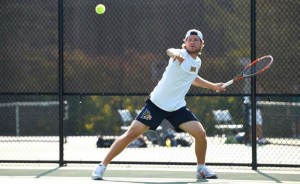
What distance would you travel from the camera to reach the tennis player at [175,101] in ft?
28.6

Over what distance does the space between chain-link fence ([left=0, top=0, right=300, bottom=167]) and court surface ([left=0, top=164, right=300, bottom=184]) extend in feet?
7.23

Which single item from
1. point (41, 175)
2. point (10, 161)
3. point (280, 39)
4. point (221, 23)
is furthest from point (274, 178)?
point (221, 23)

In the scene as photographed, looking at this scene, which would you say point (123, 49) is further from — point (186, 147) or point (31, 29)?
point (186, 147)

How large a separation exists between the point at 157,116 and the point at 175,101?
244mm

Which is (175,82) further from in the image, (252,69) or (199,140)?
(252,69)

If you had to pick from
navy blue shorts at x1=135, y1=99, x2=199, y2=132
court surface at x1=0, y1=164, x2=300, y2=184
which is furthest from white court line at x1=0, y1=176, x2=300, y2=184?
navy blue shorts at x1=135, y1=99, x2=199, y2=132

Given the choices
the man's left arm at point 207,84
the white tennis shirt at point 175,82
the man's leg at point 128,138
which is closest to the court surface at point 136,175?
the man's leg at point 128,138

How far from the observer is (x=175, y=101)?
346 inches

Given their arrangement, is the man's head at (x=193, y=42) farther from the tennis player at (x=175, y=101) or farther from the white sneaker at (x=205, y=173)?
the white sneaker at (x=205, y=173)

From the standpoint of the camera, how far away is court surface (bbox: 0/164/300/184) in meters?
8.95

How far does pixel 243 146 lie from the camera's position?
537 inches

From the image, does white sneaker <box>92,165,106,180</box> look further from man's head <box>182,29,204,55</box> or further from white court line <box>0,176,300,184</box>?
man's head <box>182,29,204,55</box>

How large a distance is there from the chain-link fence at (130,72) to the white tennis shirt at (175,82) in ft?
12.5

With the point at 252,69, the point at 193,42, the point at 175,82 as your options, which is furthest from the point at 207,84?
the point at 252,69
